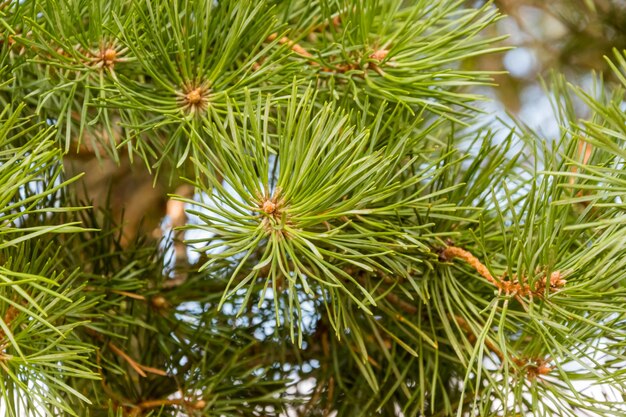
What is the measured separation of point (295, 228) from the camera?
15.8 inches

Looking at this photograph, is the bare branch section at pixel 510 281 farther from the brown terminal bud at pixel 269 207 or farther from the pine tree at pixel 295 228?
the brown terminal bud at pixel 269 207

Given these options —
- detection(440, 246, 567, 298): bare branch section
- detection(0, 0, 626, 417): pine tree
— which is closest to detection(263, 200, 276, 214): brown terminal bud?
detection(0, 0, 626, 417): pine tree

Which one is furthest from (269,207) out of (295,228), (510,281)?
(510,281)

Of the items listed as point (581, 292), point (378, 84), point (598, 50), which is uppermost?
point (598, 50)

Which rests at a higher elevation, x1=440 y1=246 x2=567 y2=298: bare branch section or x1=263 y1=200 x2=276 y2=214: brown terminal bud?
x1=263 y1=200 x2=276 y2=214: brown terminal bud

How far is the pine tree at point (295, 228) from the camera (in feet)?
1.29

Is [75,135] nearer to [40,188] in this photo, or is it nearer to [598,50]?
[40,188]

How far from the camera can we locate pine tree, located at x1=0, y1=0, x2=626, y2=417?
394 mm

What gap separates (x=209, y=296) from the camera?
548 millimetres

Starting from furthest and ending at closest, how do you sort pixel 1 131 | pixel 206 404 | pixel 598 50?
pixel 598 50
pixel 206 404
pixel 1 131

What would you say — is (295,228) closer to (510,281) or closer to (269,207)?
(269,207)

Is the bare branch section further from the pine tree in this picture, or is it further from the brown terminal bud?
the brown terminal bud

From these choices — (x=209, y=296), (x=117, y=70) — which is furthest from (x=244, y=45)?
(x=209, y=296)

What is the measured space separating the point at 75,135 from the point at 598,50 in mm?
815
